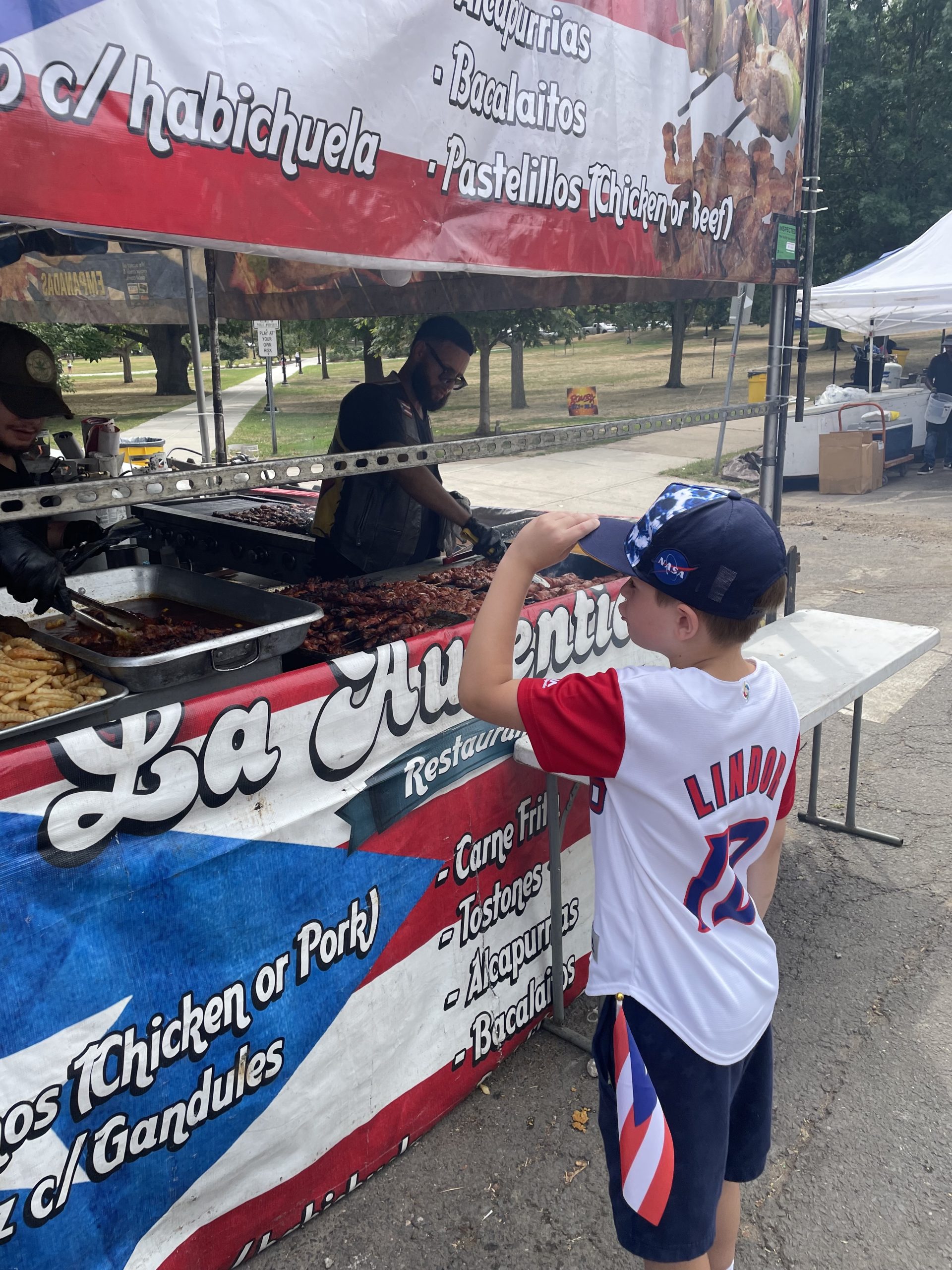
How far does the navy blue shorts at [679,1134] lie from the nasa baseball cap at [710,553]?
841 millimetres

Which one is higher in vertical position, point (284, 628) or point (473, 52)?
point (473, 52)

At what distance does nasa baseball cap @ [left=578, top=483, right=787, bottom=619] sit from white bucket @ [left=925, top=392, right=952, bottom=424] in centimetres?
1682

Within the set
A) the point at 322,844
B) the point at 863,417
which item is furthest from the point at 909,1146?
the point at 863,417

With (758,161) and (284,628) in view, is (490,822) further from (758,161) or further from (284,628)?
(758,161)

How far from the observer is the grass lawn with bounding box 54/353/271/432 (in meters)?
13.0

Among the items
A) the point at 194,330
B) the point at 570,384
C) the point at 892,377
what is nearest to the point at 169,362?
the point at 570,384

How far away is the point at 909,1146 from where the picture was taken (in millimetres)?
2938

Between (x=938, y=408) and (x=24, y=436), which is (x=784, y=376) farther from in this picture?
(x=938, y=408)

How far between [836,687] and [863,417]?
41.3ft

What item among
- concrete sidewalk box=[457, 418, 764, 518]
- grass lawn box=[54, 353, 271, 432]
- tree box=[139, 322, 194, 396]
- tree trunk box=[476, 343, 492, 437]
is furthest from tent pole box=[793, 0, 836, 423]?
tree box=[139, 322, 194, 396]

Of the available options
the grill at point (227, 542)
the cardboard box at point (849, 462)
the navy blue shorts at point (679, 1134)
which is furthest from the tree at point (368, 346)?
the cardboard box at point (849, 462)

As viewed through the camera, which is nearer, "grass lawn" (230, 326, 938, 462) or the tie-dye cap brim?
the tie-dye cap brim

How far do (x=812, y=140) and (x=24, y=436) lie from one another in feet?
12.7

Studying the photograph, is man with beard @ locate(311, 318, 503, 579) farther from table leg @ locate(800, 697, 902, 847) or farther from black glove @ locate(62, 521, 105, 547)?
table leg @ locate(800, 697, 902, 847)
